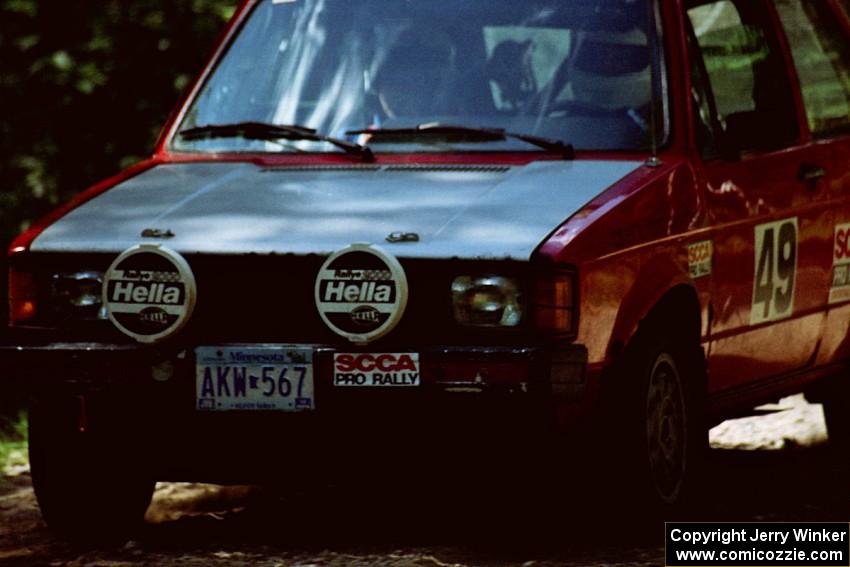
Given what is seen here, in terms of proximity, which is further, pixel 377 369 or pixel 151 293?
pixel 151 293

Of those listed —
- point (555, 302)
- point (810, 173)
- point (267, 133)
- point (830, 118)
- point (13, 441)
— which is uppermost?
point (830, 118)

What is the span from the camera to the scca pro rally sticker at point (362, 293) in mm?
5629

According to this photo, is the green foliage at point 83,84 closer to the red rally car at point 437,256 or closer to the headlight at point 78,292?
the red rally car at point 437,256

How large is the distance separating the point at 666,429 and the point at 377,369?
3.56 ft

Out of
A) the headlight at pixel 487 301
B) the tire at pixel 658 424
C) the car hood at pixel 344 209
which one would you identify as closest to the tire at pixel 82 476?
the car hood at pixel 344 209

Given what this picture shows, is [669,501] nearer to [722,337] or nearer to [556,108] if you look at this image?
[722,337]

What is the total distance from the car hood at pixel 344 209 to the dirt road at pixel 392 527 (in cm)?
92

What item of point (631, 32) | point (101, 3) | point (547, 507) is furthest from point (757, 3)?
point (101, 3)

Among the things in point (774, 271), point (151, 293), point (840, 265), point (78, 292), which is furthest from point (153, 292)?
point (840, 265)

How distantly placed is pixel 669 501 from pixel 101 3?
5.95 m

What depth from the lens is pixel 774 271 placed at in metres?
7.00

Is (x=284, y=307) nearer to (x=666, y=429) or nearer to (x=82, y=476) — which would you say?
(x=82, y=476)

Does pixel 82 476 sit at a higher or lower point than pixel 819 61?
lower

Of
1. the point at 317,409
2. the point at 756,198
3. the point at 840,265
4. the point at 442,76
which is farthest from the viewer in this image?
the point at 840,265
